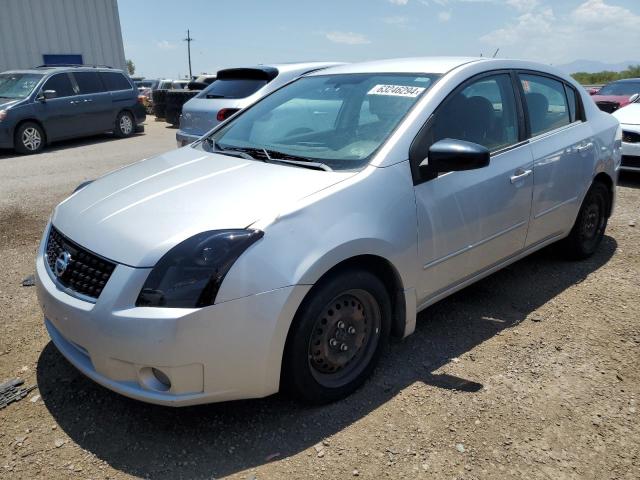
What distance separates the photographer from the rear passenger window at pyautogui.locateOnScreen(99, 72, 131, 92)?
→ 12.9m

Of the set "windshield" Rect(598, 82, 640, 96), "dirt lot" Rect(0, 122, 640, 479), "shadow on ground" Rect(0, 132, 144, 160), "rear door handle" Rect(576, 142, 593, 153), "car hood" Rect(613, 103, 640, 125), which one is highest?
"rear door handle" Rect(576, 142, 593, 153)

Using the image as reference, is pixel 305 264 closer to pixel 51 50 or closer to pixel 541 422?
pixel 541 422

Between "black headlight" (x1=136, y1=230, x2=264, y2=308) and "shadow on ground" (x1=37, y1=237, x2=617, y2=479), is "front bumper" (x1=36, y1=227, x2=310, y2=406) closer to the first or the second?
"black headlight" (x1=136, y1=230, x2=264, y2=308)

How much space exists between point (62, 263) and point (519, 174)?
276cm

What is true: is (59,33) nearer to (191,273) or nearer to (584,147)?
(584,147)

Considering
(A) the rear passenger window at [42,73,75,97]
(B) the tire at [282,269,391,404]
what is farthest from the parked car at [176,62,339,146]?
(A) the rear passenger window at [42,73,75,97]

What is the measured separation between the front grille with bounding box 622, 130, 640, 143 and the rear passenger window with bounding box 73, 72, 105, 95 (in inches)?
436

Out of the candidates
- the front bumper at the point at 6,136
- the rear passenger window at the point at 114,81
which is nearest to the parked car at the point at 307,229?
the front bumper at the point at 6,136

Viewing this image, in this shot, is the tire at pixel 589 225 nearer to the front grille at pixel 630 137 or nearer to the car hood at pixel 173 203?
the car hood at pixel 173 203

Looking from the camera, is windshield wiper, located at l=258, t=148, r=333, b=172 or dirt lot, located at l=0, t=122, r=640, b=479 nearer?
dirt lot, located at l=0, t=122, r=640, b=479

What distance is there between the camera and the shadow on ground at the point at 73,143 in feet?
36.4

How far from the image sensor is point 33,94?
11023 mm

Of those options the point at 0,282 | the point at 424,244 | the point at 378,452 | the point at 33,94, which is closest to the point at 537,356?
the point at 424,244

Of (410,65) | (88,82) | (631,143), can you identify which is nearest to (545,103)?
(410,65)
